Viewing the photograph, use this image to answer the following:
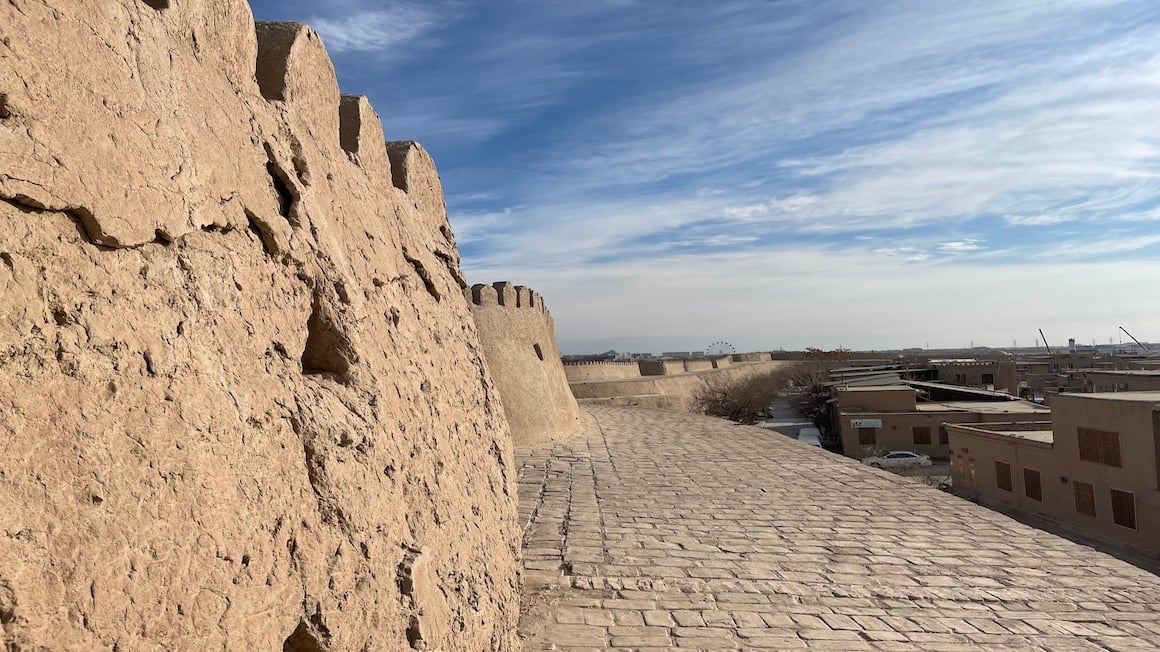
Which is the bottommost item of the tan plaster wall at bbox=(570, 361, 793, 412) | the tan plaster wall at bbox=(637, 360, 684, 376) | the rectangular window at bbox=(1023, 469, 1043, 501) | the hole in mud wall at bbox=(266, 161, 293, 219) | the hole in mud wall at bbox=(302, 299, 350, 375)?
the rectangular window at bbox=(1023, 469, 1043, 501)

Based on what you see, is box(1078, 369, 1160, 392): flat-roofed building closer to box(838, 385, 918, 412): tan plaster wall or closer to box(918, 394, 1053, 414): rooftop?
box(918, 394, 1053, 414): rooftop

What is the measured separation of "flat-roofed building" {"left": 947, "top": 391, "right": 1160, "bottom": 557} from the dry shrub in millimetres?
11460

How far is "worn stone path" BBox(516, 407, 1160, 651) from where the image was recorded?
3803mm

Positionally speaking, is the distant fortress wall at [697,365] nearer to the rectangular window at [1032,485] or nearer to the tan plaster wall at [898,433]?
the tan plaster wall at [898,433]

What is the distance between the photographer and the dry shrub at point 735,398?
1196 inches

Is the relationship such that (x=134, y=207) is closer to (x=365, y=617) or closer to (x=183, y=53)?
(x=183, y=53)

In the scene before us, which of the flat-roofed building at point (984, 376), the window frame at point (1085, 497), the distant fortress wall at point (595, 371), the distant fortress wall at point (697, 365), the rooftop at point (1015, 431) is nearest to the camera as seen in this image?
the window frame at point (1085, 497)

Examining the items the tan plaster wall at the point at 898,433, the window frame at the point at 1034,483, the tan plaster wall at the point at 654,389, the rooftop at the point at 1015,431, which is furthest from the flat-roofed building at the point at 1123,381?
the tan plaster wall at the point at 654,389

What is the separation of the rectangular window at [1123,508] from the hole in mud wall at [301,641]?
14640 mm

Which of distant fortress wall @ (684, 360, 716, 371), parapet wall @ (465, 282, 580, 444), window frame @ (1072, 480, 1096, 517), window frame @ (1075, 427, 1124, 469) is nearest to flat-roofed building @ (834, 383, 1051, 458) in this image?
window frame @ (1072, 480, 1096, 517)

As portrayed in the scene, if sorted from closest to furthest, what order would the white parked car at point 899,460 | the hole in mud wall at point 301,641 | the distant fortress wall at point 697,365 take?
the hole in mud wall at point 301,641
the white parked car at point 899,460
the distant fortress wall at point 697,365

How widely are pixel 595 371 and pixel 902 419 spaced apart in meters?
9.85

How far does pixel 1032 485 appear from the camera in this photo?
14164 mm

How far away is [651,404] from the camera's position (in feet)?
77.2
